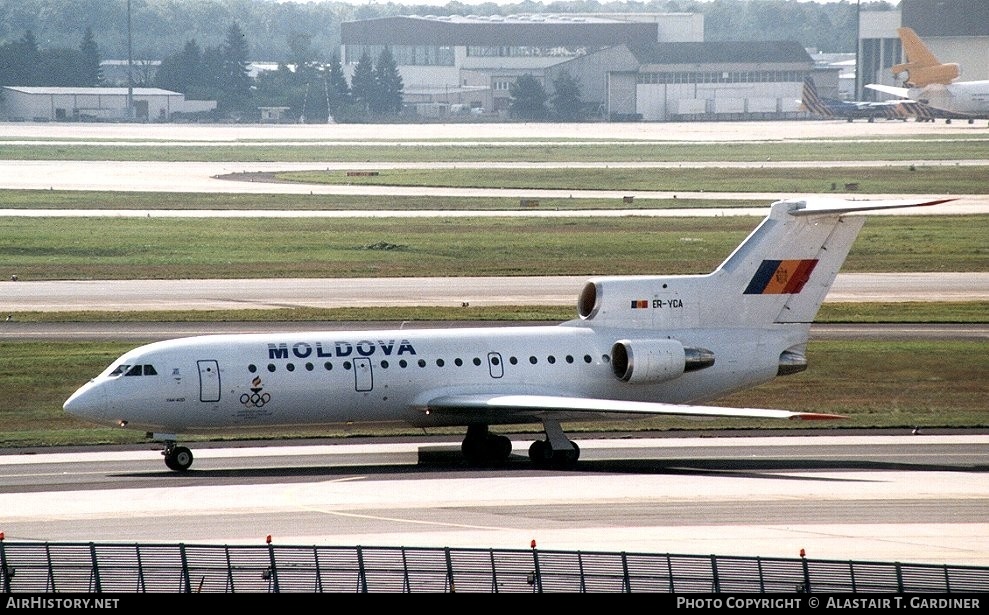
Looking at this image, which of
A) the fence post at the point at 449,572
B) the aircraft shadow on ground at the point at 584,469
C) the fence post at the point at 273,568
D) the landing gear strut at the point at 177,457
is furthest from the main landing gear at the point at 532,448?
the fence post at the point at 273,568

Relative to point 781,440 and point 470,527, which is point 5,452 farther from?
point 781,440

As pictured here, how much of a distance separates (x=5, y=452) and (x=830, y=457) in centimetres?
2215

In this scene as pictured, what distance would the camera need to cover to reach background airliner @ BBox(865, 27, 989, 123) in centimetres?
17450

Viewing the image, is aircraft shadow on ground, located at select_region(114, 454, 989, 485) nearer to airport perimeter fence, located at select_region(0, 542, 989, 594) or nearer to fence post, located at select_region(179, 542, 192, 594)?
airport perimeter fence, located at select_region(0, 542, 989, 594)

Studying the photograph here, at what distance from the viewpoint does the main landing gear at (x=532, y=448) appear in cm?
3981

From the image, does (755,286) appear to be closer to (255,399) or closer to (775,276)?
(775,276)

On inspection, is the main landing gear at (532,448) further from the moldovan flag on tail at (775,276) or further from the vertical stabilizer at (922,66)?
the vertical stabilizer at (922,66)

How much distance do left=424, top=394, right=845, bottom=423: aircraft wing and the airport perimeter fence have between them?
13.1 metres

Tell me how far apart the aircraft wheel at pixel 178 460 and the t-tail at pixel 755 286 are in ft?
37.8

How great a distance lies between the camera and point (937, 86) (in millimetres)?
177375

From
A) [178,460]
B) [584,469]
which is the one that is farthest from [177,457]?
[584,469]

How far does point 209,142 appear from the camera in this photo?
181375 millimetres

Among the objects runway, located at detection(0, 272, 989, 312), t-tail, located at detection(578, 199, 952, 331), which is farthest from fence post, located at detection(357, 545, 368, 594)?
runway, located at detection(0, 272, 989, 312)
